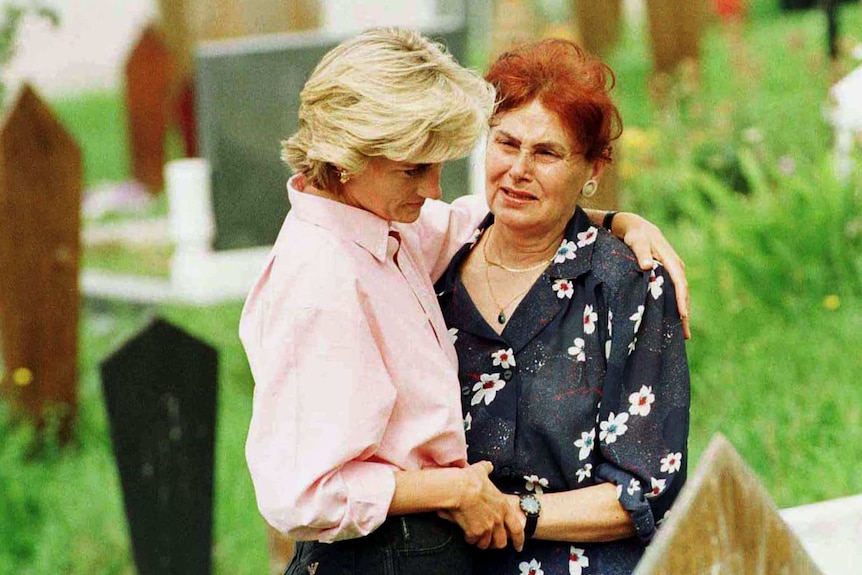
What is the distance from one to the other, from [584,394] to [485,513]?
279 millimetres

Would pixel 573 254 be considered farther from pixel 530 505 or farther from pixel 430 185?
pixel 530 505

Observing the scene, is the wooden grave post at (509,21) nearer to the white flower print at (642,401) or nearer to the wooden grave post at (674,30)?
the wooden grave post at (674,30)

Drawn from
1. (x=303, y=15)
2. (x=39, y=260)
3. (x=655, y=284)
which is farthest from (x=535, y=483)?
(x=303, y=15)

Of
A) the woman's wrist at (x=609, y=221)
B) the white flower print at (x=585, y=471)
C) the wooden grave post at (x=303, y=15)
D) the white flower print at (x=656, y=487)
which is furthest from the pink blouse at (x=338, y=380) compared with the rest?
the wooden grave post at (x=303, y=15)

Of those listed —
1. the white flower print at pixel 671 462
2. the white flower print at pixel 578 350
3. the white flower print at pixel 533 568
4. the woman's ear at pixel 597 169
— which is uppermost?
the woman's ear at pixel 597 169

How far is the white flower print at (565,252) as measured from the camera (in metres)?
2.55

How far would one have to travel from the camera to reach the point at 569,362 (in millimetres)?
2480

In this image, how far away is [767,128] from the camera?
320 inches

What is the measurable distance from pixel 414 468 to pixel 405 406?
104mm

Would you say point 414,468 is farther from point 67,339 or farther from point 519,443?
point 67,339

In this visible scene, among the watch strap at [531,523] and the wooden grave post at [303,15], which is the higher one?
the watch strap at [531,523]

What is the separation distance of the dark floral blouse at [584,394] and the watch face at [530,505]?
5 centimetres

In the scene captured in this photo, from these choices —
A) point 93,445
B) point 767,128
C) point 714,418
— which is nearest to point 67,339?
point 93,445

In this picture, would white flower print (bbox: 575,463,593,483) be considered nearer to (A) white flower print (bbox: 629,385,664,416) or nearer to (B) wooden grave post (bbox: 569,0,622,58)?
(A) white flower print (bbox: 629,385,664,416)
